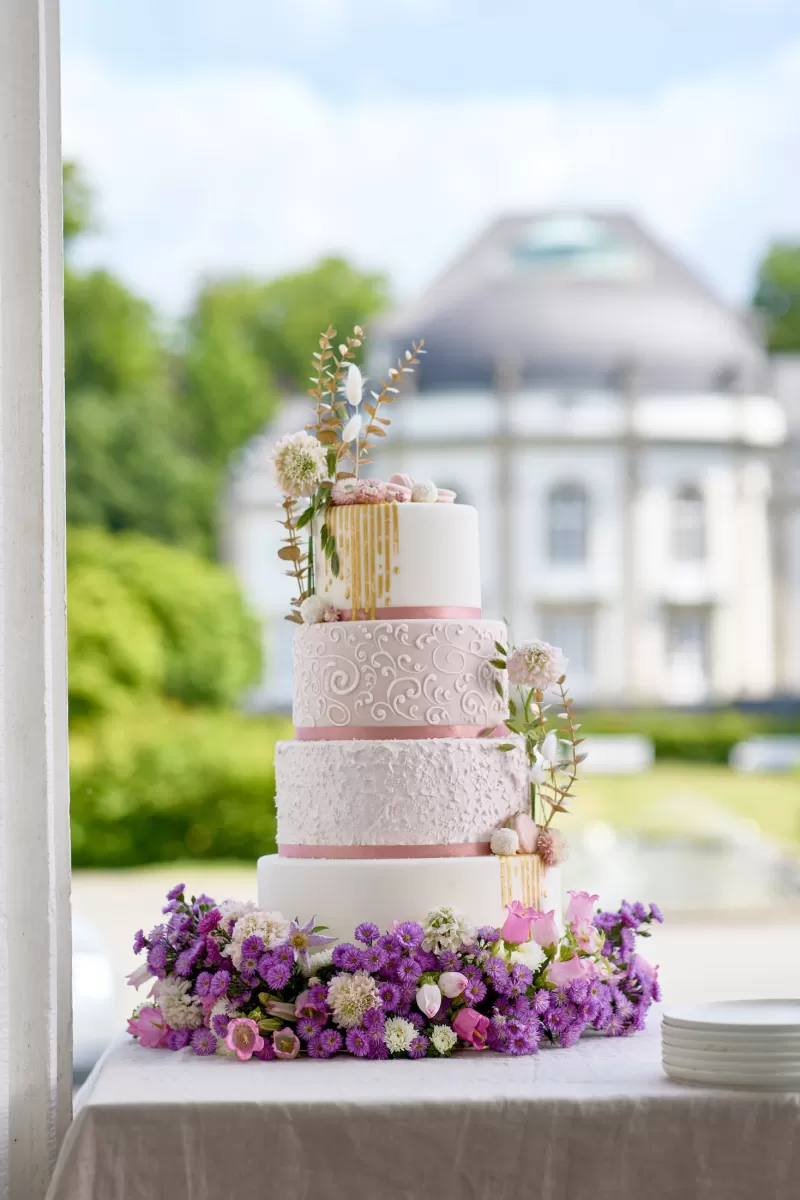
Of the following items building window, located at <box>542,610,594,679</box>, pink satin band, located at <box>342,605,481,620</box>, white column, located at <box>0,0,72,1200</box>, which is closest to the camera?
white column, located at <box>0,0,72,1200</box>

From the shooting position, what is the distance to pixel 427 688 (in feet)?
9.13

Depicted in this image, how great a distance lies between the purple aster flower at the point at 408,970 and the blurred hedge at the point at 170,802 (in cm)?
1152

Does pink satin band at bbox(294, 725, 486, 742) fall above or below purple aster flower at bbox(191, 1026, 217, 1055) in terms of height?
above

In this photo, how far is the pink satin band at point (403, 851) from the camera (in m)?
2.72

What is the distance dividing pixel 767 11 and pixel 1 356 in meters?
37.5

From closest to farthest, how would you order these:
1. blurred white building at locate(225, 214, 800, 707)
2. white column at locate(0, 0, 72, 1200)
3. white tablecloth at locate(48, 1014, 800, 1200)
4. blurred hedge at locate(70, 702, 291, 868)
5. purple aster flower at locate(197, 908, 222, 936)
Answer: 1. white tablecloth at locate(48, 1014, 800, 1200)
2. white column at locate(0, 0, 72, 1200)
3. purple aster flower at locate(197, 908, 222, 936)
4. blurred hedge at locate(70, 702, 291, 868)
5. blurred white building at locate(225, 214, 800, 707)

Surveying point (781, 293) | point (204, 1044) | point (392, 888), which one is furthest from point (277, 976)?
point (781, 293)

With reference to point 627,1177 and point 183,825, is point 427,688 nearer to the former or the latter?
point 627,1177

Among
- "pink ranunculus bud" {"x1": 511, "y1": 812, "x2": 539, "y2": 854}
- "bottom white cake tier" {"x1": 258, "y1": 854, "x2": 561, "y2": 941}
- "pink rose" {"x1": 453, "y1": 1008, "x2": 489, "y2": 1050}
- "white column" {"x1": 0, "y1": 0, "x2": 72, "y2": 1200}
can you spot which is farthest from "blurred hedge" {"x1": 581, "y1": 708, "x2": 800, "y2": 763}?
"white column" {"x1": 0, "y1": 0, "x2": 72, "y2": 1200}

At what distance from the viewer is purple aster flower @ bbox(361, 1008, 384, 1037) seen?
97.3 inches

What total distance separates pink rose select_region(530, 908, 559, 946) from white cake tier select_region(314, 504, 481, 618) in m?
0.56

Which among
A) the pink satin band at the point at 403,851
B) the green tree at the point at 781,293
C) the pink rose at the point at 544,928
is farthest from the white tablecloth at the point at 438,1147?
the green tree at the point at 781,293

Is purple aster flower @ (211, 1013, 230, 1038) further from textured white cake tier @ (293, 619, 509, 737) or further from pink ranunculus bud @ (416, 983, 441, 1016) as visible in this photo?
textured white cake tier @ (293, 619, 509, 737)

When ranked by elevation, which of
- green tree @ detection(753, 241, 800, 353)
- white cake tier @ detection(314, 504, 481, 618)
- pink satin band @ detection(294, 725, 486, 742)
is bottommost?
pink satin band @ detection(294, 725, 486, 742)
